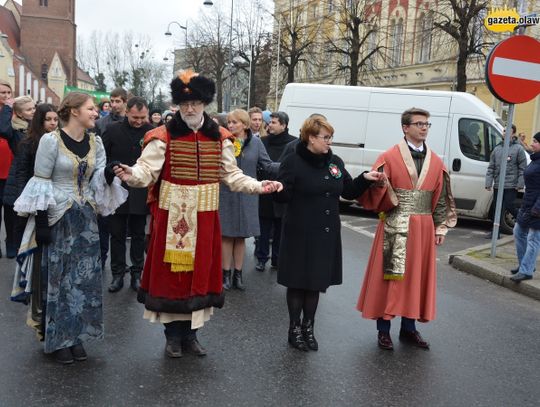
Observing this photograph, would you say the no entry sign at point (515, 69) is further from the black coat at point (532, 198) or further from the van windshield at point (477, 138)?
the van windshield at point (477, 138)

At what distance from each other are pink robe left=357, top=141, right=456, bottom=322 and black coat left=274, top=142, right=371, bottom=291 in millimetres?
259

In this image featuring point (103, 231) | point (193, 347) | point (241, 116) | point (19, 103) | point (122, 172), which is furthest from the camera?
point (19, 103)

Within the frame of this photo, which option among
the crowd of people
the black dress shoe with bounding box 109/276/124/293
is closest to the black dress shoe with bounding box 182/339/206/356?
the crowd of people

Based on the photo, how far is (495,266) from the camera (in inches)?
335

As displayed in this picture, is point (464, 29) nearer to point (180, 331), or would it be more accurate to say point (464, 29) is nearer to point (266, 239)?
point (266, 239)

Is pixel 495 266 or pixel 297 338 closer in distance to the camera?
pixel 297 338

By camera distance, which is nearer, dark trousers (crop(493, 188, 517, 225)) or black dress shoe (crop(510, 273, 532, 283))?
black dress shoe (crop(510, 273, 532, 283))

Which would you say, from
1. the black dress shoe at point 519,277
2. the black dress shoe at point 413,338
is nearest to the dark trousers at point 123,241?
the black dress shoe at point 413,338

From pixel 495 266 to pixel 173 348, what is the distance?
5.39 meters

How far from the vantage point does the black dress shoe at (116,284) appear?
6.63 metres

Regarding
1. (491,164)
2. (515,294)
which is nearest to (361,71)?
(491,164)

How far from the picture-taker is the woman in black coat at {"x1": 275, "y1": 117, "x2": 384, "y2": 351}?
16.4 feet

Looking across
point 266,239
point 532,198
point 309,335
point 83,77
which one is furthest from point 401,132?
point 83,77

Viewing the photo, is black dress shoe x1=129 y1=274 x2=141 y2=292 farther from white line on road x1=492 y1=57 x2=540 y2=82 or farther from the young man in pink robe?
white line on road x1=492 y1=57 x2=540 y2=82
